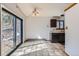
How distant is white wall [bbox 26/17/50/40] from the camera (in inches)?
445

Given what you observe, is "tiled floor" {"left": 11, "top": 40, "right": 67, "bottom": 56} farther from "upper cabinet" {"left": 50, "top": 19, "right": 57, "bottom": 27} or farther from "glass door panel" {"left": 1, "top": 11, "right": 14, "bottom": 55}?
"upper cabinet" {"left": 50, "top": 19, "right": 57, "bottom": 27}

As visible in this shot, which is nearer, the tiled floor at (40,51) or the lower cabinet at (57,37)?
the tiled floor at (40,51)

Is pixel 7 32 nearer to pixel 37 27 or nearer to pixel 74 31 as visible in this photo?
pixel 74 31

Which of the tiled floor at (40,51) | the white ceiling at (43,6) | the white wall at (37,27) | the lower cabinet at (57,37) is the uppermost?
the white ceiling at (43,6)

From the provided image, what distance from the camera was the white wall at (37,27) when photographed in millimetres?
11312

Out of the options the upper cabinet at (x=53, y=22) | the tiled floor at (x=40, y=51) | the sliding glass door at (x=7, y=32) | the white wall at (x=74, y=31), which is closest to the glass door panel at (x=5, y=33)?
the sliding glass door at (x=7, y=32)

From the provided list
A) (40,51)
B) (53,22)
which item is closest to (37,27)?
(53,22)

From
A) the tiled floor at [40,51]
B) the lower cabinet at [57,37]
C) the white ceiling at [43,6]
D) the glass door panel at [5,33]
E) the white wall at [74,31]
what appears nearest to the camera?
the white wall at [74,31]

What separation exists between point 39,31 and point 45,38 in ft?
2.70

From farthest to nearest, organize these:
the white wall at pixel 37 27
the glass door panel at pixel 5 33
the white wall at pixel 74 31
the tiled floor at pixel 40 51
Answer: the white wall at pixel 37 27 < the tiled floor at pixel 40 51 < the glass door panel at pixel 5 33 < the white wall at pixel 74 31

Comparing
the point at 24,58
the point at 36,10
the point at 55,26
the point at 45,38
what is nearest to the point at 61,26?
the point at 55,26

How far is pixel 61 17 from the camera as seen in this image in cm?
1121

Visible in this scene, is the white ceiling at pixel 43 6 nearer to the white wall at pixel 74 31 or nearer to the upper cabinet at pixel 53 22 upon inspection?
the upper cabinet at pixel 53 22

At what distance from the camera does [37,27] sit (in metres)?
11.4
